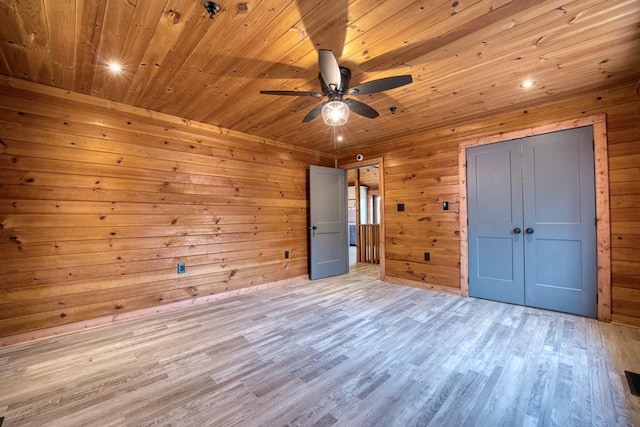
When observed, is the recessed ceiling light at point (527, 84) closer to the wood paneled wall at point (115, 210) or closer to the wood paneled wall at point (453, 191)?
the wood paneled wall at point (453, 191)

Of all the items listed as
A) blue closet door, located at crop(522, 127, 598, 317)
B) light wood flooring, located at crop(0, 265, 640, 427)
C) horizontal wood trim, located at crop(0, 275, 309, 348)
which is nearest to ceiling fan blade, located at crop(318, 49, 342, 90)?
light wood flooring, located at crop(0, 265, 640, 427)

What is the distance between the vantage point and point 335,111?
2312 millimetres

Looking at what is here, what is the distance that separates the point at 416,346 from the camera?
2.38 m

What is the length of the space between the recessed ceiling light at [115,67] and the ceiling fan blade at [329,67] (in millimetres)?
1819

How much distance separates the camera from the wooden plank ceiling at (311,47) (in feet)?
5.58

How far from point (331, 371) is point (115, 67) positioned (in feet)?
10.3

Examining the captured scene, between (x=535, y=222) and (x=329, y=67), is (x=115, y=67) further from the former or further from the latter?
(x=535, y=222)

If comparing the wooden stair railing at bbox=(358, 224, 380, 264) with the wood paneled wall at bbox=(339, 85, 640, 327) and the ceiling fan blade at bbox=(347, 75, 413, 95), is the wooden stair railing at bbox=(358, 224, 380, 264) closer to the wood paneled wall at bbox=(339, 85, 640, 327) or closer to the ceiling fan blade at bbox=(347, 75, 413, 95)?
the wood paneled wall at bbox=(339, 85, 640, 327)

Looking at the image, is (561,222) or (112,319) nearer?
(112,319)

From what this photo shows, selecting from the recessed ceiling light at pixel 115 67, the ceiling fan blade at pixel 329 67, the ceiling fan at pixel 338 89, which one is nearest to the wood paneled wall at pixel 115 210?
the recessed ceiling light at pixel 115 67

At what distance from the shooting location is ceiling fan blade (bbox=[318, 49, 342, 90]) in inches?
67.6

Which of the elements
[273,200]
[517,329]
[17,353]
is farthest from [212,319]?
[517,329]

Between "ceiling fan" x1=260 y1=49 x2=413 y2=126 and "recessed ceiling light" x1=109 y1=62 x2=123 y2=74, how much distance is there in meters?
1.27

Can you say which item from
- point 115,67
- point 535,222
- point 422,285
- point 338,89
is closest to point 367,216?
point 422,285
